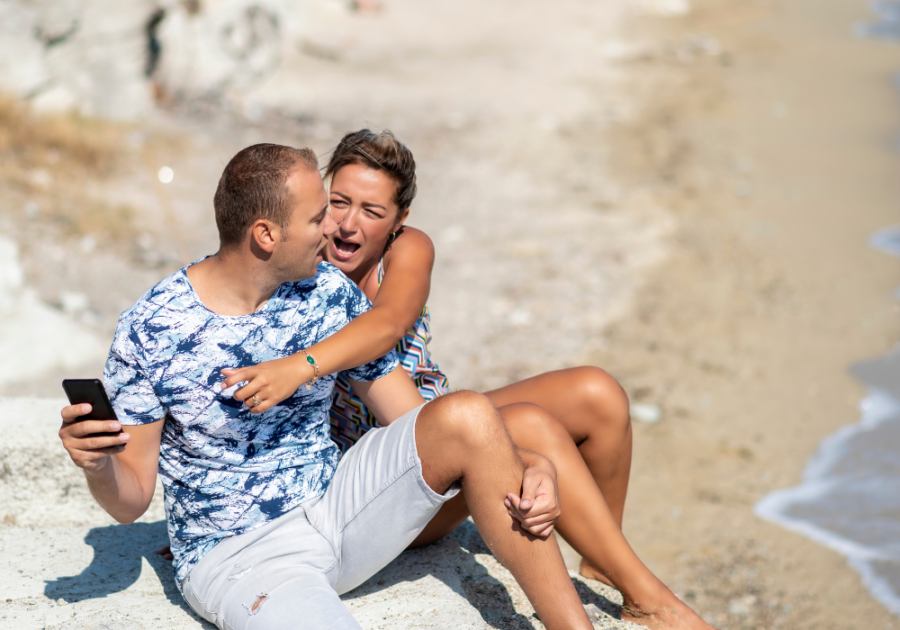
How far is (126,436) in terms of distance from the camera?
1.75 m

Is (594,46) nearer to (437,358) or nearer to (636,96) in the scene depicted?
(636,96)

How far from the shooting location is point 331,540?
210cm

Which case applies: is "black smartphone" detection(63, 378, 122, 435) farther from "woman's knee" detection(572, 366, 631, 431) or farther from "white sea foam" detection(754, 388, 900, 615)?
"white sea foam" detection(754, 388, 900, 615)

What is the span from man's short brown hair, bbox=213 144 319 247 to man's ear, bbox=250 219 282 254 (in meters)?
0.01

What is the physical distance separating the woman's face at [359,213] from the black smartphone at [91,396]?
1.01m

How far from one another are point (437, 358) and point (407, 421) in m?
3.13

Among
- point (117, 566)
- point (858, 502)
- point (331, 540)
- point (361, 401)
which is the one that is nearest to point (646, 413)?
point (858, 502)

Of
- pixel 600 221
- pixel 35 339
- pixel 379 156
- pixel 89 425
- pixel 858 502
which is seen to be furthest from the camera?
pixel 600 221

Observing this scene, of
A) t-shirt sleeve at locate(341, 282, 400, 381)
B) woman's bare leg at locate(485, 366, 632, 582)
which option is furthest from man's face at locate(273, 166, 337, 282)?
woman's bare leg at locate(485, 366, 632, 582)

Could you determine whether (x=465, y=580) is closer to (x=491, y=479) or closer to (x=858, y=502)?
(x=491, y=479)

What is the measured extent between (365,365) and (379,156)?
72cm

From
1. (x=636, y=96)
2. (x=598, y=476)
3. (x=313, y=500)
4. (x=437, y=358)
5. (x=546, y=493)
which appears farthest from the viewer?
(x=636, y=96)

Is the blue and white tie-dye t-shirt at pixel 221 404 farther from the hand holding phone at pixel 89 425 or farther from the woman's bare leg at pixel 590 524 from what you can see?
the woman's bare leg at pixel 590 524

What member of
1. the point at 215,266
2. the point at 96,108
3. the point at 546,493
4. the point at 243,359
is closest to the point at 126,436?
the point at 243,359
